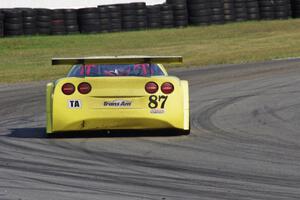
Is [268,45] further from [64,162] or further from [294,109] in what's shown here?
[64,162]

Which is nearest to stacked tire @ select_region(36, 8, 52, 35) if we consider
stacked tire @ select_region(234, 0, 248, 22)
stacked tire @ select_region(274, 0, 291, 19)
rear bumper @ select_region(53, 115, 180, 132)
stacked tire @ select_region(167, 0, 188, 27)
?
stacked tire @ select_region(167, 0, 188, 27)

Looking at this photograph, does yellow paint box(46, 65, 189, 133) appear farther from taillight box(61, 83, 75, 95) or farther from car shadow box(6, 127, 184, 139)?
car shadow box(6, 127, 184, 139)

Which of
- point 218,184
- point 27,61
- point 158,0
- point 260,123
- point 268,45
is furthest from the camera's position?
point 158,0

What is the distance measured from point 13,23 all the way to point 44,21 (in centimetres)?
118

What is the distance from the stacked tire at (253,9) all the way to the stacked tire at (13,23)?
9246mm

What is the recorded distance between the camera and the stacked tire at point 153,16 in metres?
36.9

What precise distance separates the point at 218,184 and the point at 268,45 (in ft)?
80.6

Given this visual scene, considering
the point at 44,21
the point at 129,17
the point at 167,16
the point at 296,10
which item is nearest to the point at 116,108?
the point at 44,21

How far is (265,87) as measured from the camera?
19875 mm

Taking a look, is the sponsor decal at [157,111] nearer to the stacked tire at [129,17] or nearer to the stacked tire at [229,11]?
the stacked tire at [129,17]

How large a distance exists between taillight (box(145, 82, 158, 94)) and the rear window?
0.37 m

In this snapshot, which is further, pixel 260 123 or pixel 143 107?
pixel 260 123

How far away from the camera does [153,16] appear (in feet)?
123

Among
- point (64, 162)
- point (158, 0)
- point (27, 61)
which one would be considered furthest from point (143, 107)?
point (158, 0)
